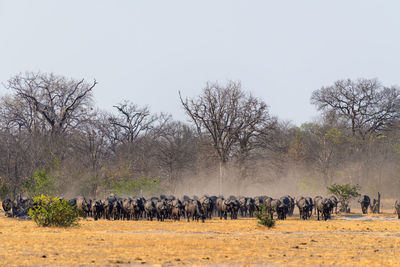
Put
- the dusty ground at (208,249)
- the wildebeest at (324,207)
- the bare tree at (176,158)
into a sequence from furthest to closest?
the bare tree at (176,158)
the wildebeest at (324,207)
the dusty ground at (208,249)

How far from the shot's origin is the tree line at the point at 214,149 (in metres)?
54.7

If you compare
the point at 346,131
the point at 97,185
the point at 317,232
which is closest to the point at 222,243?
the point at 317,232

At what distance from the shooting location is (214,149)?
6069cm

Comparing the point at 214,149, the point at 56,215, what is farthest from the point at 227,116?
the point at 56,215

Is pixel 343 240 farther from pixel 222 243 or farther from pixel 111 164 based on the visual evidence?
pixel 111 164

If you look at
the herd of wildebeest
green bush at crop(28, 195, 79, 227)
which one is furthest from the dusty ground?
the herd of wildebeest

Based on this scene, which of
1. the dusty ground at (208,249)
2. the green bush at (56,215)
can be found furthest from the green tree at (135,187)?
the dusty ground at (208,249)

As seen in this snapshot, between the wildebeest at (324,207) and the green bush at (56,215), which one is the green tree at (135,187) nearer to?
the wildebeest at (324,207)

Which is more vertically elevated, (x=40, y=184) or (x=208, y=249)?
(x=40, y=184)

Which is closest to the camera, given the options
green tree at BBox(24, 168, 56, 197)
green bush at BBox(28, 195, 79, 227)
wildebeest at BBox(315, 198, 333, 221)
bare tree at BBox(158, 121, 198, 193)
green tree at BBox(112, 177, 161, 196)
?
green bush at BBox(28, 195, 79, 227)

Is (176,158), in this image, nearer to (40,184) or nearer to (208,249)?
(40,184)

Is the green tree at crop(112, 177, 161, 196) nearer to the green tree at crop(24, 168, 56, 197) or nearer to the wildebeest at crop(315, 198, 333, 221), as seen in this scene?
the green tree at crop(24, 168, 56, 197)

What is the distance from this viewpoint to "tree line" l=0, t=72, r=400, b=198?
180 feet

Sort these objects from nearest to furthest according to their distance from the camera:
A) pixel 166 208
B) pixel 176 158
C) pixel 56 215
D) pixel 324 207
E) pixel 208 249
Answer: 1. pixel 208 249
2. pixel 56 215
3. pixel 166 208
4. pixel 324 207
5. pixel 176 158
